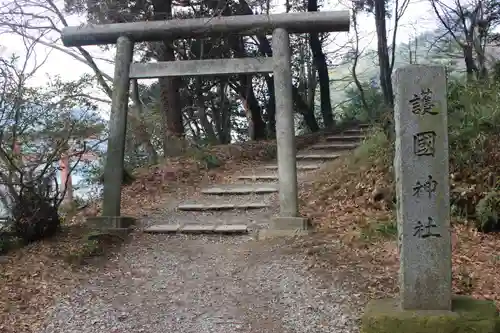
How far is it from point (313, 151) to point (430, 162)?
834 cm

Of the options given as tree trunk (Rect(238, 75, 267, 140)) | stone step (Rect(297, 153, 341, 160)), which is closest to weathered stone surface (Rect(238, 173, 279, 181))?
stone step (Rect(297, 153, 341, 160))

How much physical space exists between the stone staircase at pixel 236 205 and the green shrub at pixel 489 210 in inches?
107

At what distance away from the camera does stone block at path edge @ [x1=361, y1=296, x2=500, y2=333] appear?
3475 millimetres

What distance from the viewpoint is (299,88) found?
17.1 meters

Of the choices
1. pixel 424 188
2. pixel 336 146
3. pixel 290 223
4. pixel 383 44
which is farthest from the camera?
pixel 383 44

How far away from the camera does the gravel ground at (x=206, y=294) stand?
4.23 metres

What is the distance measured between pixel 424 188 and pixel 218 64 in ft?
12.3

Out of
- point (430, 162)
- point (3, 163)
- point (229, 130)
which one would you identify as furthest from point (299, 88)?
point (430, 162)

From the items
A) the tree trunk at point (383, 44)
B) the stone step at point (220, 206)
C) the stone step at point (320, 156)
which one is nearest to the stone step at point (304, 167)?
the stone step at point (320, 156)

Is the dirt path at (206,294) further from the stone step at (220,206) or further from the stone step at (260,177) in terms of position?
the stone step at (260,177)

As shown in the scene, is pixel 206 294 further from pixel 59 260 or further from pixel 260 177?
pixel 260 177

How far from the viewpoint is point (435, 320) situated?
3.50 metres

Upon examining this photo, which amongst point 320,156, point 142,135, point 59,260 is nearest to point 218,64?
point 59,260

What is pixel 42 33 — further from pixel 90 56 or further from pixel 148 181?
pixel 148 181
